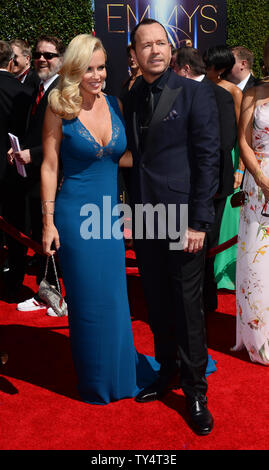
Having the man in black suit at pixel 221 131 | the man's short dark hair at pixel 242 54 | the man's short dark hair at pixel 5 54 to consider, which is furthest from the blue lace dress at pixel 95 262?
the man's short dark hair at pixel 242 54

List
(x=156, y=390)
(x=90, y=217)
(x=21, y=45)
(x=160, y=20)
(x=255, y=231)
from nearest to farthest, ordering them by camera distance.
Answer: (x=90, y=217) < (x=156, y=390) < (x=255, y=231) < (x=21, y=45) < (x=160, y=20)

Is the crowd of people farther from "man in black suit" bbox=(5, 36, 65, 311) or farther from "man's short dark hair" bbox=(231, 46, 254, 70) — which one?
"man's short dark hair" bbox=(231, 46, 254, 70)

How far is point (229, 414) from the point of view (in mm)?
3043

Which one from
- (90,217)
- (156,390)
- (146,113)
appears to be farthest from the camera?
(156,390)

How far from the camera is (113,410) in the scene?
10.2 ft

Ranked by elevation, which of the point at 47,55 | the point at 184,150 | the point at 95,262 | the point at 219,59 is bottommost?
the point at 95,262

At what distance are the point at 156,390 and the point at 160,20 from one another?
30.9 ft

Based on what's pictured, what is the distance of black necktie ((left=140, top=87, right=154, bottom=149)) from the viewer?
2.75 m

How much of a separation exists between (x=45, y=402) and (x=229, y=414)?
111cm

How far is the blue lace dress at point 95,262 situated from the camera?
2.94 metres

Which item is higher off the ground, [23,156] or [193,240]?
[23,156]

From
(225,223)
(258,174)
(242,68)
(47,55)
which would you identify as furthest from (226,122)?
(242,68)

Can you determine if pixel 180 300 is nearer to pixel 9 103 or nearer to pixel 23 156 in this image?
pixel 23 156

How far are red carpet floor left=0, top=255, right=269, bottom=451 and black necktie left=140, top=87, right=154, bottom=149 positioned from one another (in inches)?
60.6
